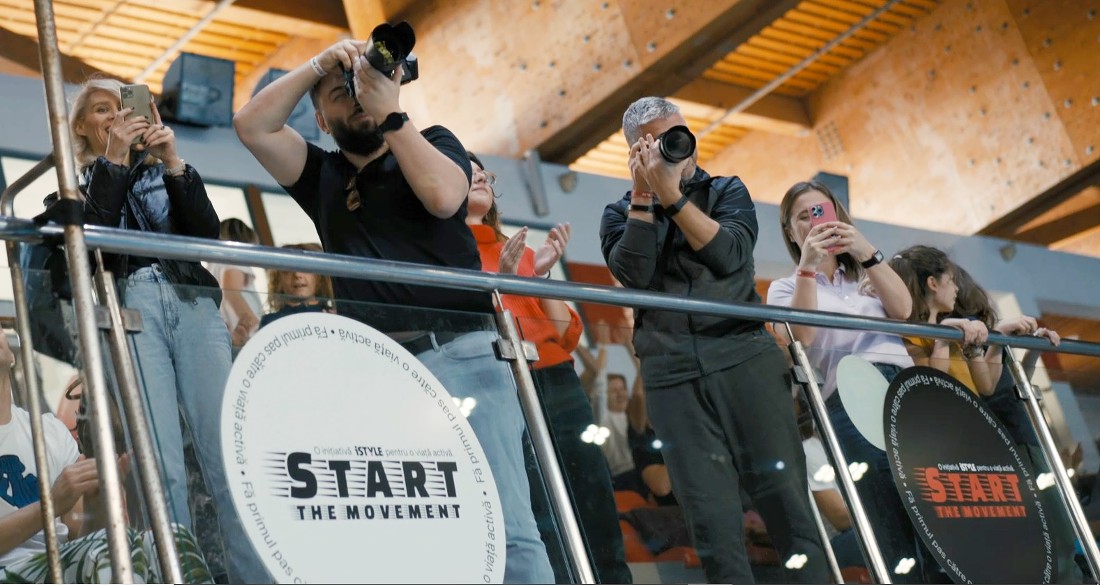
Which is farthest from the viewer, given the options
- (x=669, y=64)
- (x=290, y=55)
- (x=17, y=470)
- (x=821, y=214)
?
(x=290, y=55)

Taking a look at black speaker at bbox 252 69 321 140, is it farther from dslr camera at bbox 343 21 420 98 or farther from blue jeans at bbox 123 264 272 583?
blue jeans at bbox 123 264 272 583

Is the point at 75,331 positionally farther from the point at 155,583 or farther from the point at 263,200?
the point at 263,200

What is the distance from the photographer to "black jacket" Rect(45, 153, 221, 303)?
2.72 metres

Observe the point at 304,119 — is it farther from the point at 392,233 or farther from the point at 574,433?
the point at 574,433

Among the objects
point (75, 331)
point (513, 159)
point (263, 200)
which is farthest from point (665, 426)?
point (513, 159)

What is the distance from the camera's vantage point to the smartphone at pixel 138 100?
287 cm

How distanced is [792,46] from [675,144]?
319 inches

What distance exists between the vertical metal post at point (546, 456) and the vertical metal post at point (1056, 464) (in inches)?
70.7

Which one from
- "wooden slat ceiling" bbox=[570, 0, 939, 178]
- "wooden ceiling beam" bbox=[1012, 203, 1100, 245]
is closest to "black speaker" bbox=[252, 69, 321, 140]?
"wooden slat ceiling" bbox=[570, 0, 939, 178]

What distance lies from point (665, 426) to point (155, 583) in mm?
1166

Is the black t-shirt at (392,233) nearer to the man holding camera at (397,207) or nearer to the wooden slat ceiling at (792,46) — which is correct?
the man holding camera at (397,207)

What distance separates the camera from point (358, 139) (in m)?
2.68

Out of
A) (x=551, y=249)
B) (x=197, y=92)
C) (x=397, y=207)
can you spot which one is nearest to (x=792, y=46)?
(x=197, y=92)

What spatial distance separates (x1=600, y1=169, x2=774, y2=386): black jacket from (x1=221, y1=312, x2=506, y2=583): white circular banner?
66cm
